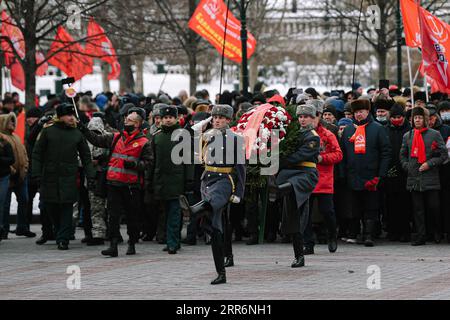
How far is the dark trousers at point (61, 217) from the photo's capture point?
51.1ft

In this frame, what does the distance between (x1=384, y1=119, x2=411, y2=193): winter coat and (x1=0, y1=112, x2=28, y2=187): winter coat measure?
200 inches

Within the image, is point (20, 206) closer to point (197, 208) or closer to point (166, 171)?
point (166, 171)

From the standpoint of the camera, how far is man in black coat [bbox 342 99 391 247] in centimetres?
1565

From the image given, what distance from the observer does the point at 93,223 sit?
636 inches

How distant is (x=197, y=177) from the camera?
53.8ft

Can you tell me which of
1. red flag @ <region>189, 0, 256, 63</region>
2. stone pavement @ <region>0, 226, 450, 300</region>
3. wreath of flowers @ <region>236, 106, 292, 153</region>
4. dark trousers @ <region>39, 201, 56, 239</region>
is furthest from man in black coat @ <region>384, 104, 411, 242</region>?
red flag @ <region>189, 0, 256, 63</region>

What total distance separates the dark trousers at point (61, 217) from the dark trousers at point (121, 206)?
1.10 metres

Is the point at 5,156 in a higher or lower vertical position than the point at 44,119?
lower

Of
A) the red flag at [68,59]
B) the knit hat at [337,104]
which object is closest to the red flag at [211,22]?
the red flag at [68,59]

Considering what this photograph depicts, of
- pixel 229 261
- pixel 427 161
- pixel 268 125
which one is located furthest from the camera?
pixel 427 161

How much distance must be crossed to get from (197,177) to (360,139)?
236 cm

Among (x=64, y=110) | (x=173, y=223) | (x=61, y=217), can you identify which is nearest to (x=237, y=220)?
(x=173, y=223)

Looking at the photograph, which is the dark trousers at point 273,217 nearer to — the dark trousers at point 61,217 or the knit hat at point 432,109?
the knit hat at point 432,109

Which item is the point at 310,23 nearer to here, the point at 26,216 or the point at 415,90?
the point at 415,90
